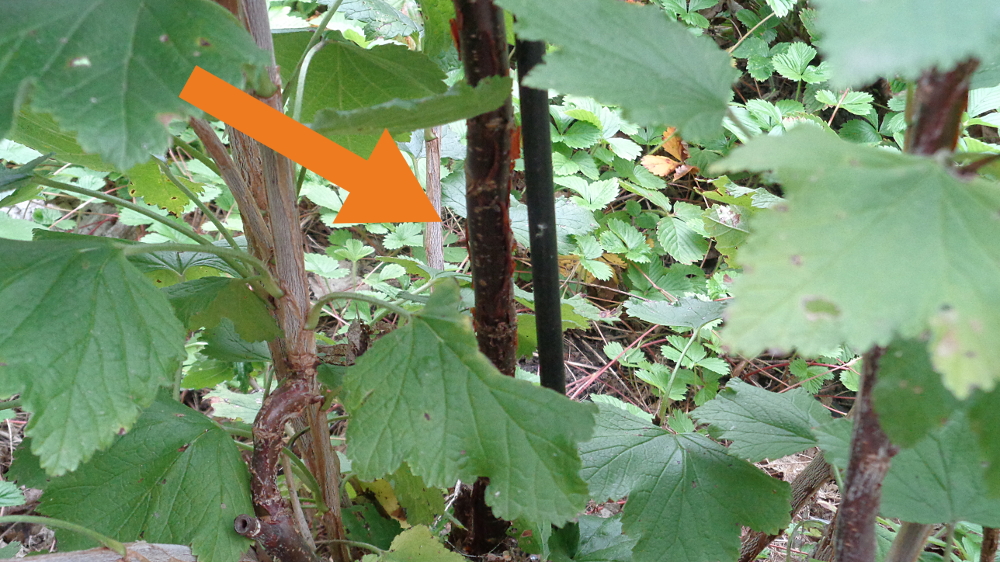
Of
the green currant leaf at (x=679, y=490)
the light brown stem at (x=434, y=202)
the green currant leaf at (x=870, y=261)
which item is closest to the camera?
the green currant leaf at (x=870, y=261)

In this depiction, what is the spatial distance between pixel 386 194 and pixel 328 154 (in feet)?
0.50

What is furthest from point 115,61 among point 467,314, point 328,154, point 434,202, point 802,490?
point 802,490

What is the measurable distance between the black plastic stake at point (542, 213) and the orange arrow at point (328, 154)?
5.3 inches

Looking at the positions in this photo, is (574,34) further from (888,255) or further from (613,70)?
(888,255)

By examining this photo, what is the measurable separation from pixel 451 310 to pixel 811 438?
0.43m

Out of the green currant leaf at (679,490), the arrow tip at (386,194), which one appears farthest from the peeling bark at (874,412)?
the arrow tip at (386,194)

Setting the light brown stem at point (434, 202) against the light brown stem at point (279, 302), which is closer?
the light brown stem at point (279, 302)

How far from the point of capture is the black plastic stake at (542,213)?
1.91ft

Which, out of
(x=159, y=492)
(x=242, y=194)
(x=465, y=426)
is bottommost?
(x=159, y=492)

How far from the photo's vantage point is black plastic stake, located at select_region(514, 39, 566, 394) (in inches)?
22.9

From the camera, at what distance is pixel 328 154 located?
1.98ft

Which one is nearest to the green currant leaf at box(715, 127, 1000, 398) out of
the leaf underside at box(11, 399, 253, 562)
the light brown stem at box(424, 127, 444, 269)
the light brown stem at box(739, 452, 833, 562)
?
the leaf underside at box(11, 399, 253, 562)

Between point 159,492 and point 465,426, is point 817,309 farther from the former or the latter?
point 159,492

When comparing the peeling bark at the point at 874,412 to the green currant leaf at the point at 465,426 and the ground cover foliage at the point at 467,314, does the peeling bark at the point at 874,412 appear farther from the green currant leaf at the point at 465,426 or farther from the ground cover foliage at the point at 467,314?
the green currant leaf at the point at 465,426
